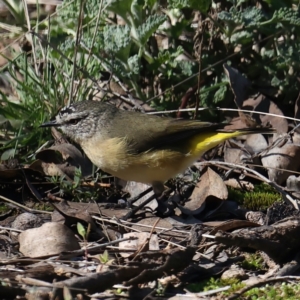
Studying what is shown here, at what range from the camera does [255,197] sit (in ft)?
18.7

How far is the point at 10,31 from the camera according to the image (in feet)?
25.6

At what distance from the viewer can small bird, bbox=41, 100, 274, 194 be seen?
5.57m

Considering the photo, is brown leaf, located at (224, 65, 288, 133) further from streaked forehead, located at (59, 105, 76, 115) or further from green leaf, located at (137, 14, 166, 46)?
streaked forehead, located at (59, 105, 76, 115)

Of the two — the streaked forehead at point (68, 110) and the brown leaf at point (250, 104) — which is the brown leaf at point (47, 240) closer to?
the streaked forehead at point (68, 110)

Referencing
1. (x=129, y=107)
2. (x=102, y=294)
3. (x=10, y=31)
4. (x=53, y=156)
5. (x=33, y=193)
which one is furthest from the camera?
(x=10, y=31)

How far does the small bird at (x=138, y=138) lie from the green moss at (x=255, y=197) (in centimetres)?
46

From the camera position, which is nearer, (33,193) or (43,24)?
(33,193)

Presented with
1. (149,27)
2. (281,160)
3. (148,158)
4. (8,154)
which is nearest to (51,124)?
(8,154)

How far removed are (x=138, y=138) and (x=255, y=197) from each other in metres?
1.10

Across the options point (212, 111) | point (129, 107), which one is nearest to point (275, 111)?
point (212, 111)

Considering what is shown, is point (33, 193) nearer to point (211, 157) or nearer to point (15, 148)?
point (15, 148)

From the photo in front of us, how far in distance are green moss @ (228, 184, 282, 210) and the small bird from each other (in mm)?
456

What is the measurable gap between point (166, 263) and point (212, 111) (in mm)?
3088

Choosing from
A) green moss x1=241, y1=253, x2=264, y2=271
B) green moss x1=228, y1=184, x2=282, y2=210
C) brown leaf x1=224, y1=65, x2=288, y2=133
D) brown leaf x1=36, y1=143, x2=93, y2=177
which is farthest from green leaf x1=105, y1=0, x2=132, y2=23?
green moss x1=241, y1=253, x2=264, y2=271
